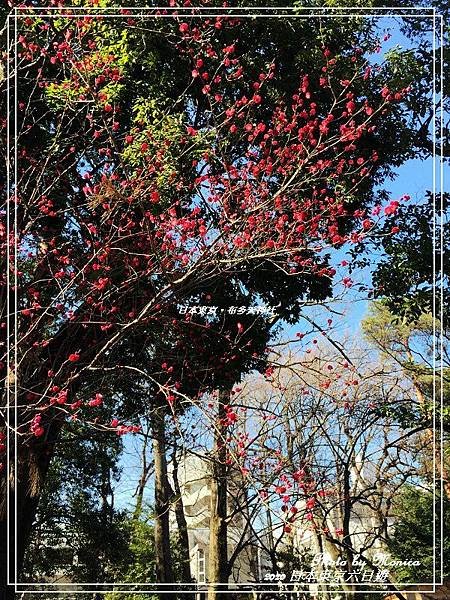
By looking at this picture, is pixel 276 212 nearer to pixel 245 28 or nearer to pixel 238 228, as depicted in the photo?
pixel 238 228

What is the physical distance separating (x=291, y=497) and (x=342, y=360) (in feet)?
2.15

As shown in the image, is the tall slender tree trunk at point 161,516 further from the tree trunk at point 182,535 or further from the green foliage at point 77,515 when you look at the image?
the green foliage at point 77,515

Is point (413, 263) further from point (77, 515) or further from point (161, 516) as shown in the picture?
point (77, 515)

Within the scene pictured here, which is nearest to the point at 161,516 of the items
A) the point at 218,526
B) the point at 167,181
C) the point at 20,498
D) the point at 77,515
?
the point at 218,526

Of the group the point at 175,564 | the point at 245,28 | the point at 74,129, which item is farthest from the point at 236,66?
the point at 175,564

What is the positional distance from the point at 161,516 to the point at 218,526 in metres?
0.26

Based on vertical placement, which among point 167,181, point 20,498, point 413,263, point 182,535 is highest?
point 167,181

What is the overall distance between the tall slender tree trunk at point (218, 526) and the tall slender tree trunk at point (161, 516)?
192mm

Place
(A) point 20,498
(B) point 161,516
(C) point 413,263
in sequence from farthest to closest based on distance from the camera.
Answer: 1. (C) point 413,263
2. (B) point 161,516
3. (A) point 20,498

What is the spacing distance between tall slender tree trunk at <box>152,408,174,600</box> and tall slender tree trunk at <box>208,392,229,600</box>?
192mm

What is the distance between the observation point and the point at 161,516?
3166 mm

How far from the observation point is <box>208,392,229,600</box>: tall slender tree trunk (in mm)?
3127

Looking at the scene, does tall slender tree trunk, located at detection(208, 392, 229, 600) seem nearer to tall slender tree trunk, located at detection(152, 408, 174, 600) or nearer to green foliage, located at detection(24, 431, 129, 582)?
tall slender tree trunk, located at detection(152, 408, 174, 600)

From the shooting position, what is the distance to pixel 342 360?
10.5 ft
